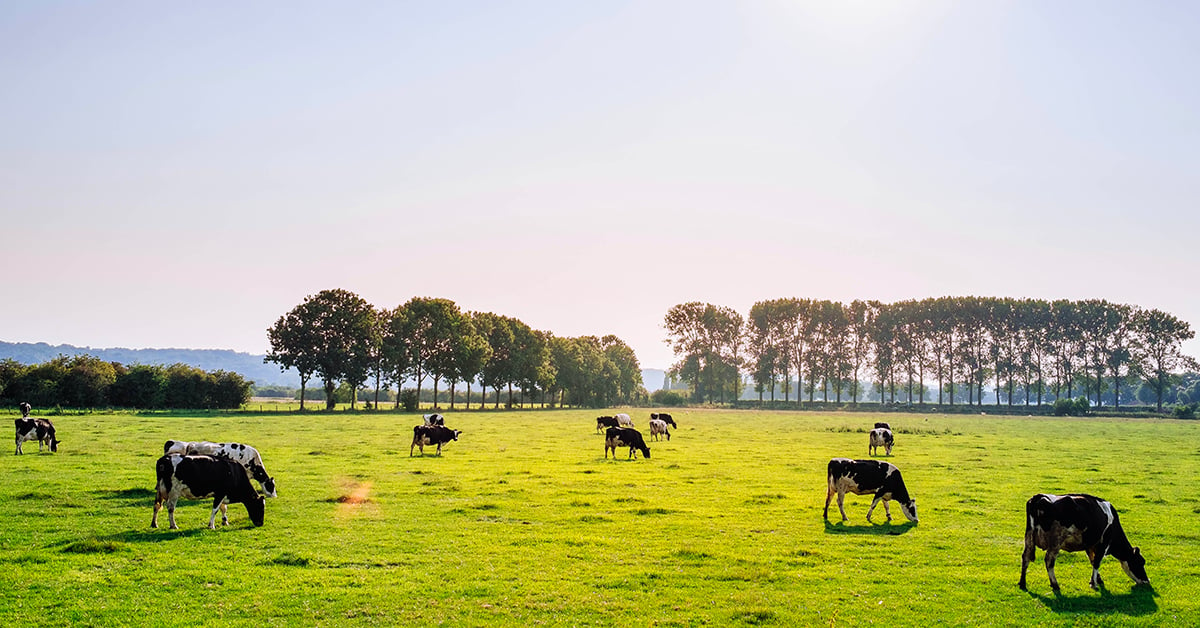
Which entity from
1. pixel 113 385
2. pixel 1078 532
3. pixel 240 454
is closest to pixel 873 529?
pixel 1078 532

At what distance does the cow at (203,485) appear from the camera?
1928cm

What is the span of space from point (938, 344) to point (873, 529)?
485 feet

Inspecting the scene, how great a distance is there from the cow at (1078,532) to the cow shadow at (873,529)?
5167 millimetres

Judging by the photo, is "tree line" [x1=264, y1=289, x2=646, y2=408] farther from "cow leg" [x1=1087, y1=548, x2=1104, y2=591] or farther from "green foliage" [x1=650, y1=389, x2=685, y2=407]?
"cow leg" [x1=1087, y1=548, x2=1104, y2=591]

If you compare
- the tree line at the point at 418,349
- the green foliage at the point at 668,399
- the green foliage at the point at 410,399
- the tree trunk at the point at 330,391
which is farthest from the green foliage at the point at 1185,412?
the tree trunk at the point at 330,391

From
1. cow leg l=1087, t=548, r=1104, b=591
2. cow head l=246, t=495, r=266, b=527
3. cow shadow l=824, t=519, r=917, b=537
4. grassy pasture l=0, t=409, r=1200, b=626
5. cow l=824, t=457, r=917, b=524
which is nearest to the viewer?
grassy pasture l=0, t=409, r=1200, b=626

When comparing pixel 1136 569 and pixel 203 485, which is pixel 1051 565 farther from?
pixel 203 485

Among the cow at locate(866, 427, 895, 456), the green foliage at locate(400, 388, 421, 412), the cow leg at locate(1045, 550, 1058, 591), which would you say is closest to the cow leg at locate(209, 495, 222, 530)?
the cow leg at locate(1045, 550, 1058, 591)

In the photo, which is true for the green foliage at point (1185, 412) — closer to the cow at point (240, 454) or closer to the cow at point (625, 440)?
the cow at point (625, 440)

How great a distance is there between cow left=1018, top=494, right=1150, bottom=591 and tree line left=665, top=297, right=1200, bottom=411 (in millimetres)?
135656

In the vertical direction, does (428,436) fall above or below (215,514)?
below

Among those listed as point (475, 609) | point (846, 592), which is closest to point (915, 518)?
point (846, 592)

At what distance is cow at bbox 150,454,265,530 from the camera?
1928 cm

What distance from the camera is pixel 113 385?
88.6 metres
